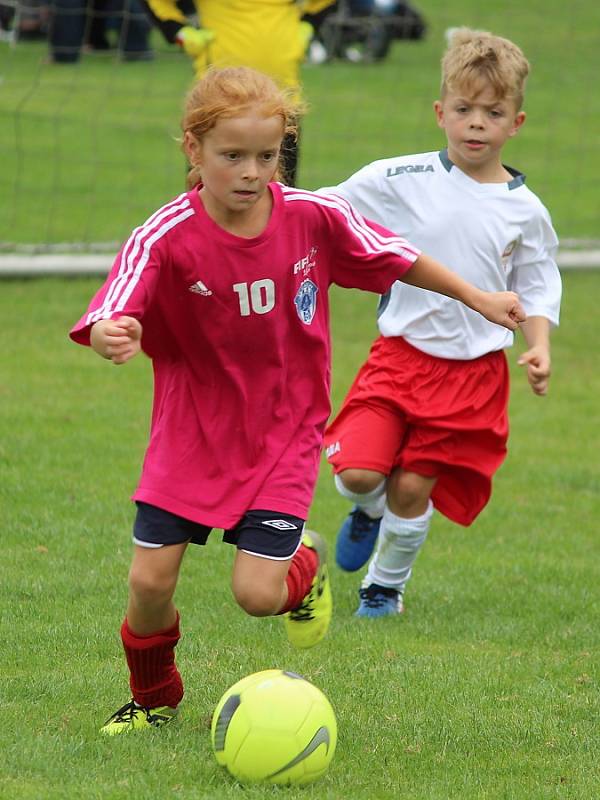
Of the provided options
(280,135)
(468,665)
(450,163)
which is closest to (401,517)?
(468,665)

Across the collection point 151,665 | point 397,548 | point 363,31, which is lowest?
point 363,31

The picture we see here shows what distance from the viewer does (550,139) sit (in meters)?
16.1

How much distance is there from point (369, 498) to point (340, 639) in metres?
0.57

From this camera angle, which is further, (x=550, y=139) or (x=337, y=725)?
(x=550, y=139)

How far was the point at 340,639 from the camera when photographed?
4.63 metres

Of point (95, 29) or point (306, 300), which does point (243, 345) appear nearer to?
point (306, 300)

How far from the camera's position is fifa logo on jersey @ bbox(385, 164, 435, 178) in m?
4.81

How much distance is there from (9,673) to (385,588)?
1.40 metres

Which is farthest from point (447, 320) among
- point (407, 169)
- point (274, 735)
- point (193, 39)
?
point (193, 39)

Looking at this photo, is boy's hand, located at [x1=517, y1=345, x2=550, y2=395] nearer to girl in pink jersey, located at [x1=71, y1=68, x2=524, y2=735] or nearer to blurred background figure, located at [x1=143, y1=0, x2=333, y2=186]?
girl in pink jersey, located at [x1=71, y1=68, x2=524, y2=735]

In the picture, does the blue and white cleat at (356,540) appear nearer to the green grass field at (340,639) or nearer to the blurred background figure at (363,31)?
the green grass field at (340,639)

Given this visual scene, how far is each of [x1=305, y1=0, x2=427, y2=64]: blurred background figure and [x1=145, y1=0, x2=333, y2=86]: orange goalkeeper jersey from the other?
33.3 feet

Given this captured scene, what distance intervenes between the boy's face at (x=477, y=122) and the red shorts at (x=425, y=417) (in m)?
0.66

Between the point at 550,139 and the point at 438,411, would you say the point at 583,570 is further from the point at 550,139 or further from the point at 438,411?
the point at 550,139
